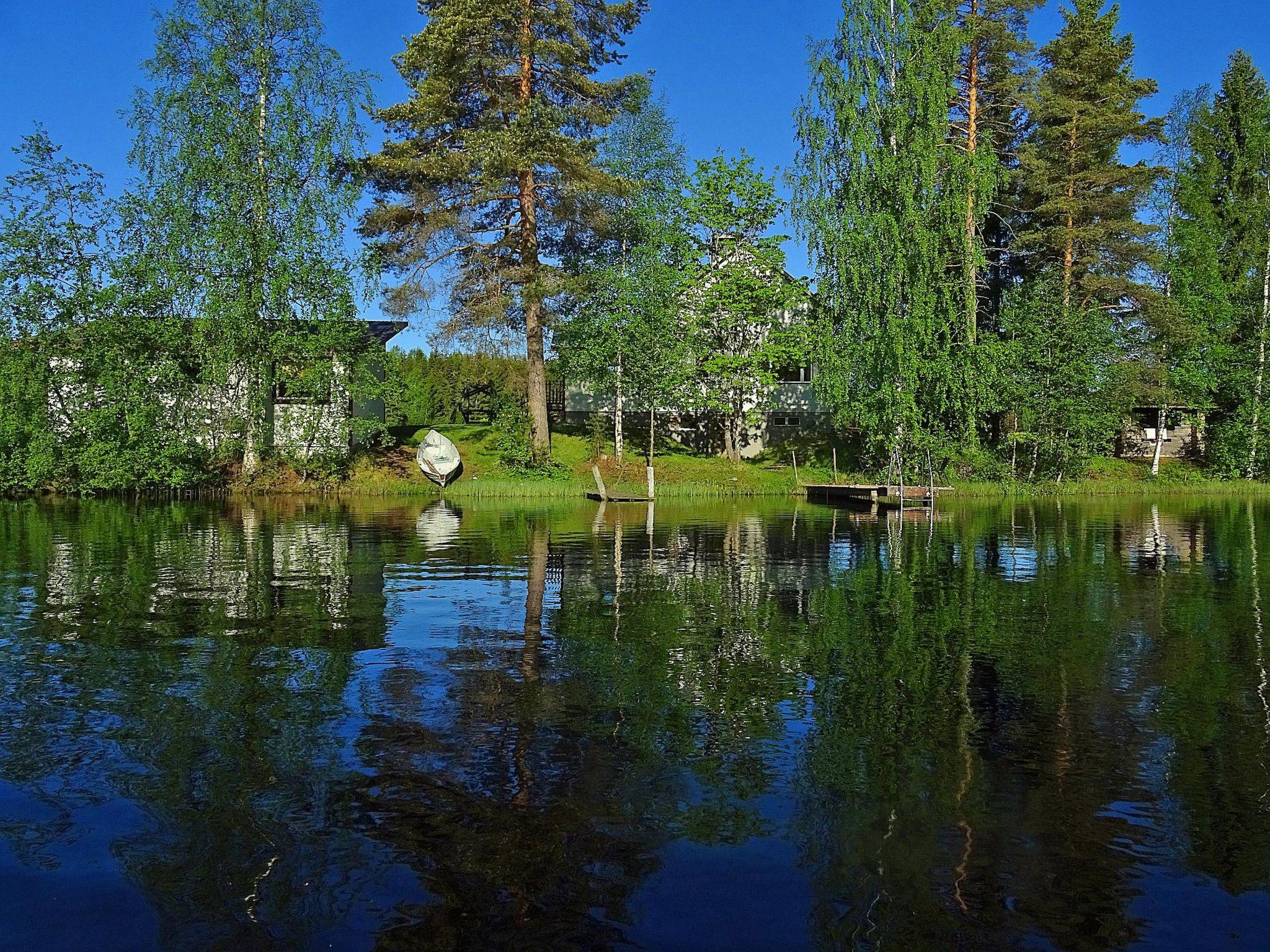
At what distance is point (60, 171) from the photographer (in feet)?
107

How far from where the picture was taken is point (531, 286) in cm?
3662

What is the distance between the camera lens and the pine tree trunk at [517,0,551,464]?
36969mm

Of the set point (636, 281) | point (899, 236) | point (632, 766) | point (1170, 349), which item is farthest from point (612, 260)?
point (632, 766)

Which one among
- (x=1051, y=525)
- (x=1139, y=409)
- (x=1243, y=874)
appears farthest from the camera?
(x=1139, y=409)

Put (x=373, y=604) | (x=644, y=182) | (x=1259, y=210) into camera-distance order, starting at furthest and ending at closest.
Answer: (x=1259, y=210), (x=644, y=182), (x=373, y=604)

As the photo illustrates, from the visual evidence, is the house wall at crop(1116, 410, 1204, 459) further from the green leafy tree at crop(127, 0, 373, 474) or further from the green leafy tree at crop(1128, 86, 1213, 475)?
the green leafy tree at crop(127, 0, 373, 474)

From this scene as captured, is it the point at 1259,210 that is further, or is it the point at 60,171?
the point at 1259,210

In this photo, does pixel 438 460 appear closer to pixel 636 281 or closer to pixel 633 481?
pixel 633 481

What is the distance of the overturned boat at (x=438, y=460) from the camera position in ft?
123

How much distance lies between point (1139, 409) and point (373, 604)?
4826cm

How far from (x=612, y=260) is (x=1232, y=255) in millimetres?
28243

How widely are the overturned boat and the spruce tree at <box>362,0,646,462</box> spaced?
3125 mm

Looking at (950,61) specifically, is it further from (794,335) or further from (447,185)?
(447,185)

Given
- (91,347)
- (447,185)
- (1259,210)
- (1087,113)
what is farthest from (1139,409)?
(91,347)
